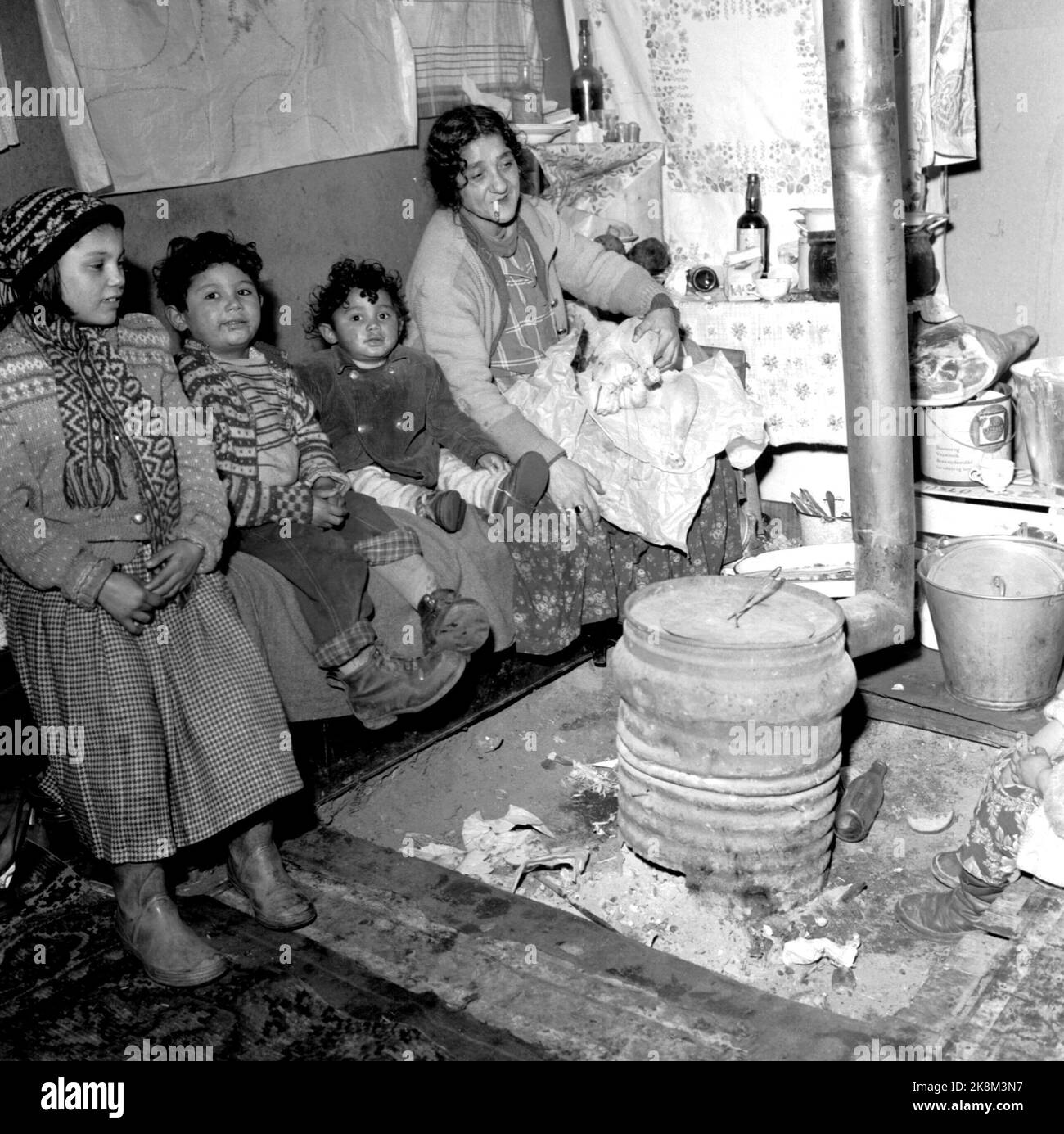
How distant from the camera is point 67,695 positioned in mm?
2684

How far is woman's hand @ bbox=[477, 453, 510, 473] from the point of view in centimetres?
385

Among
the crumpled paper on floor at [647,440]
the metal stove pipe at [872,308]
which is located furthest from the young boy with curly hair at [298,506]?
the metal stove pipe at [872,308]

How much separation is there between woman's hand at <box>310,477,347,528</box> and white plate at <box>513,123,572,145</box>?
2177 millimetres

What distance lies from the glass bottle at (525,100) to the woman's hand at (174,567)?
9.77 feet

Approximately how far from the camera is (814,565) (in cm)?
420

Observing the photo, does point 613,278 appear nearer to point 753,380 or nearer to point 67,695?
point 753,380

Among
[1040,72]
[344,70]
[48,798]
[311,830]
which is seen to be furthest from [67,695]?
[1040,72]

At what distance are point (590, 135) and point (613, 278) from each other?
915mm

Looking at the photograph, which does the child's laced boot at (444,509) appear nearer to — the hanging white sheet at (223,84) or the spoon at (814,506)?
the hanging white sheet at (223,84)

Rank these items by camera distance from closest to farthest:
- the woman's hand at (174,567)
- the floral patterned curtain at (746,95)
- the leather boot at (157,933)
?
the leather boot at (157,933)
the woman's hand at (174,567)
the floral patterned curtain at (746,95)

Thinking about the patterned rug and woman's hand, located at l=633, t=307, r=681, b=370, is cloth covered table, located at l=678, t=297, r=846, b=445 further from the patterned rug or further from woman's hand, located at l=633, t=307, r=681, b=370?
the patterned rug

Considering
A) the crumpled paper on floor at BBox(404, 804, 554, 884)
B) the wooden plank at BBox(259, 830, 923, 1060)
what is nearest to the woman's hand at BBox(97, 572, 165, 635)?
the wooden plank at BBox(259, 830, 923, 1060)

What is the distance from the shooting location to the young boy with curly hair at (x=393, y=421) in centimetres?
375

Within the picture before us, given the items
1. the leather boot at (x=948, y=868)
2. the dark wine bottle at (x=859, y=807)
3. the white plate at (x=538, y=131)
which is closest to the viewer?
the leather boot at (x=948, y=868)
